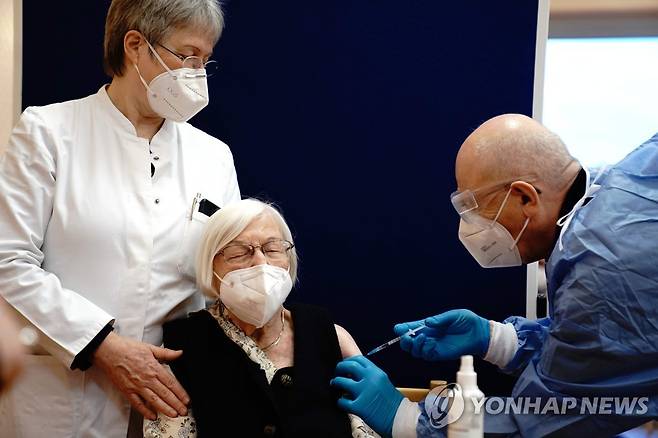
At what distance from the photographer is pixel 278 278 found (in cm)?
190

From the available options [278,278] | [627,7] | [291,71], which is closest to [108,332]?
[278,278]

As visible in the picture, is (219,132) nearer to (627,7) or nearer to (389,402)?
(389,402)

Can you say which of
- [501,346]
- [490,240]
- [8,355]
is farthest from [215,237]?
[8,355]

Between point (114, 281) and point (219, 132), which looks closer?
point (114, 281)

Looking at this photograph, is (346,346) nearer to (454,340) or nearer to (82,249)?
(454,340)

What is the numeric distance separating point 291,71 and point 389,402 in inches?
46.1

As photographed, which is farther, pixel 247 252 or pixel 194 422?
pixel 247 252

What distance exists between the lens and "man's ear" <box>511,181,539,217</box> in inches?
68.9

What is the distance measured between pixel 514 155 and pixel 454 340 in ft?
1.81

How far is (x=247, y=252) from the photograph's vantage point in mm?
1948

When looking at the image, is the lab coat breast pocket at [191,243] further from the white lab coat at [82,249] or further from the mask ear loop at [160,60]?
the mask ear loop at [160,60]

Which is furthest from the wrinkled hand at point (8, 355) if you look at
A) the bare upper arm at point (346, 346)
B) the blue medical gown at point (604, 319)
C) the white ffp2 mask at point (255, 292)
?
the bare upper arm at point (346, 346)

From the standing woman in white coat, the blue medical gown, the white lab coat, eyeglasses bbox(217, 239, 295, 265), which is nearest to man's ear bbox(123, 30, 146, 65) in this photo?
the standing woman in white coat

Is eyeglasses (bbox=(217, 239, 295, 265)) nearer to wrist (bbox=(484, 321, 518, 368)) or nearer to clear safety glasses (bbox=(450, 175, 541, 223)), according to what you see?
clear safety glasses (bbox=(450, 175, 541, 223))
